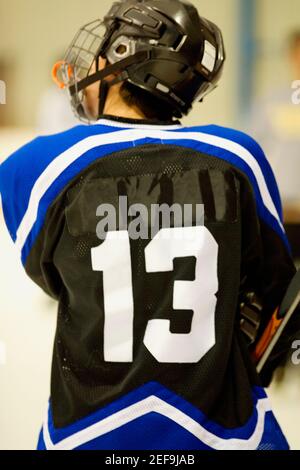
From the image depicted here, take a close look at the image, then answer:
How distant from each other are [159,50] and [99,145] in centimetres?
19

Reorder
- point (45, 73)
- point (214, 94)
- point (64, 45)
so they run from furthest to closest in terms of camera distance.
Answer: point (45, 73) → point (64, 45) → point (214, 94)

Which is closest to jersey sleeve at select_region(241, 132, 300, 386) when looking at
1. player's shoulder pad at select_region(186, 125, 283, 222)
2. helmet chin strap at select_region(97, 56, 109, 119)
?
player's shoulder pad at select_region(186, 125, 283, 222)

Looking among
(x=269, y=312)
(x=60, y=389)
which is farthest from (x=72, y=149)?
(x=269, y=312)

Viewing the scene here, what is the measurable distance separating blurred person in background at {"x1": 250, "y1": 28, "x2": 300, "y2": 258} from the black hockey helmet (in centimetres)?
131

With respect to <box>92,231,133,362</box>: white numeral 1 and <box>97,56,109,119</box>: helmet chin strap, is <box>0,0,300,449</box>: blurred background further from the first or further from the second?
<box>92,231,133,362</box>: white numeral 1

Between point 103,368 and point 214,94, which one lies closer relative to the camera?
point 103,368

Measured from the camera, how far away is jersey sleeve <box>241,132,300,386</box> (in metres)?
1.14

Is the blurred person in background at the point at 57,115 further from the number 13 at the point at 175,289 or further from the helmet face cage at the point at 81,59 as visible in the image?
the number 13 at the point at 175,289

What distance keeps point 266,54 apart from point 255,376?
2.86 m

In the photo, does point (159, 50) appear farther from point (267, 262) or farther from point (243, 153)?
point (267, 262)
